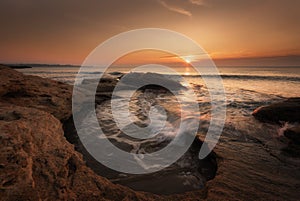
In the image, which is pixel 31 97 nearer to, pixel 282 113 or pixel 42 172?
pixel 42 172

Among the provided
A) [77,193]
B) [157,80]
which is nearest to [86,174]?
[77,193]

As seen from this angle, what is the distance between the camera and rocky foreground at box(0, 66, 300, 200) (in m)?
1.81

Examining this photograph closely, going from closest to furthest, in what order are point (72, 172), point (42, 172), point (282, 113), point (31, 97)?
point (42, 172)
point (72, 172)
point (31, 97)
point (282, 113)

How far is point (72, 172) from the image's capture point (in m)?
2.34

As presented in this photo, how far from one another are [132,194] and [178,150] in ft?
6.58

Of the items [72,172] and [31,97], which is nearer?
[72,172]

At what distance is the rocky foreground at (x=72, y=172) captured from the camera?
1.81 metres

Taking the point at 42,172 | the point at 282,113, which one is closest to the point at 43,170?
the point at 42,172

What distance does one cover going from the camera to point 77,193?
6.67ft

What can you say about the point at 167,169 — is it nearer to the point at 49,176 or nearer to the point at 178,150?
the point at 178,150

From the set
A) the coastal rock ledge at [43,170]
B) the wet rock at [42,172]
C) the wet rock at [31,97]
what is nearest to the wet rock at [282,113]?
the coastal rock ledge at [43,170]

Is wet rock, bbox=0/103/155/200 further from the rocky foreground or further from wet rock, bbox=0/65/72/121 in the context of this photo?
wet rock, bbox=0/65/72/121

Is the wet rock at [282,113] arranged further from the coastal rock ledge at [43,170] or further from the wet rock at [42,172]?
the wet rock at [42,172]

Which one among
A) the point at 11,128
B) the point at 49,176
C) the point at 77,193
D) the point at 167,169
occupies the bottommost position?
the point at 167,169
